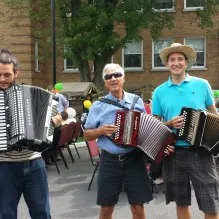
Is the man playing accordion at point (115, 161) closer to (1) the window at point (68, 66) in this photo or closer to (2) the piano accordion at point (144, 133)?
(2) the piano accordion at point (144, 133)

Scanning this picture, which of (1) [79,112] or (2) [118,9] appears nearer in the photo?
(1) [79,112]

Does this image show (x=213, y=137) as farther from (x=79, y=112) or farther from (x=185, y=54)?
(x=79, y=112)

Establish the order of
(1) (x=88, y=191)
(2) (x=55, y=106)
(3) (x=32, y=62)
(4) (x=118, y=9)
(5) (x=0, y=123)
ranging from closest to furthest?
(5) (x=0, y=123) → (2) (x=55, y=106) → (1) (x=88, y=191) → (4) (x=118, y=9) → (3) (x=32, y=62)

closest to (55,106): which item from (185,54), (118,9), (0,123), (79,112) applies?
(0,123)

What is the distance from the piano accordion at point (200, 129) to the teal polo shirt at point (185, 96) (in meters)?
0.16

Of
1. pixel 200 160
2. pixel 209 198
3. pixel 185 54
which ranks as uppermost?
pixel 185 54

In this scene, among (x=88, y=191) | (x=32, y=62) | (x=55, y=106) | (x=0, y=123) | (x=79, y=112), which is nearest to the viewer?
(x=0, y=123)

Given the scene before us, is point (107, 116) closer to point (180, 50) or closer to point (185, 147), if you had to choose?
point (185, 147)

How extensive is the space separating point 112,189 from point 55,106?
3.63 feet

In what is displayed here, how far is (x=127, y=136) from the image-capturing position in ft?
13.2

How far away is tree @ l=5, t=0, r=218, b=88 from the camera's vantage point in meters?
19.1

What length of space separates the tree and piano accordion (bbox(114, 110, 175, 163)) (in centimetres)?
1503

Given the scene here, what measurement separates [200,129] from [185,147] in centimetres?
28

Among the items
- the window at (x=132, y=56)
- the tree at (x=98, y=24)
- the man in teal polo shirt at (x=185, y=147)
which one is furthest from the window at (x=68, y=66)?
the man in teal polo shirt at (x=185, y=147)
